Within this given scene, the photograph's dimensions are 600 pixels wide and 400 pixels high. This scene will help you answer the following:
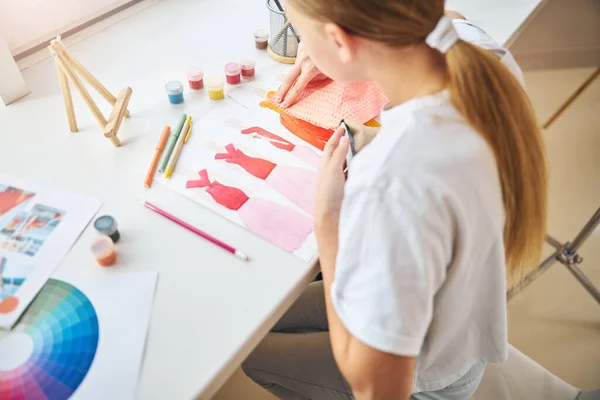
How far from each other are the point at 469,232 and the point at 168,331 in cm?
39

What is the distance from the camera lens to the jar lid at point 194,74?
0.96 metres

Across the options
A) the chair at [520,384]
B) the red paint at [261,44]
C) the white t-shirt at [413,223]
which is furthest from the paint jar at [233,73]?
the chair at [520,384]

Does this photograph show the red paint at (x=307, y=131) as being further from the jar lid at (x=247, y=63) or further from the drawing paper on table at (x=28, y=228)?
the drawing paper on table at (x=28, y=228)

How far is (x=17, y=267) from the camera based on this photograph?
0.68 metres

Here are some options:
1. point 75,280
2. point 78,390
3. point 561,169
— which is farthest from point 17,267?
point 561,169

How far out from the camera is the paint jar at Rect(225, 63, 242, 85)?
975 millimetres

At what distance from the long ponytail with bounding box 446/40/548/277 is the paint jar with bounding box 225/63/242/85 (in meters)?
0.54

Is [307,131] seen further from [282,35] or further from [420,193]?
[420,193]

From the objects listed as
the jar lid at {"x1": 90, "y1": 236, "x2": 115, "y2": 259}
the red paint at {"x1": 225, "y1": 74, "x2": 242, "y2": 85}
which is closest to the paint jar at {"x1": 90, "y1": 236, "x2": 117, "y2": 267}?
the jar lid at {"x1": 90, "y1": 236, "x2": 115, "y2": 259}

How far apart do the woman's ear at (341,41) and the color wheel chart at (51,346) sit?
0.46m

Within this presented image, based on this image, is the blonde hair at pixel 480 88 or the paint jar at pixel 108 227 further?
the paint jar at pixel 108 227

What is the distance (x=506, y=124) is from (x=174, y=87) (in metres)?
0.64

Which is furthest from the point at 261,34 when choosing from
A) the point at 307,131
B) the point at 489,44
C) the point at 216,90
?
the point at 489,44

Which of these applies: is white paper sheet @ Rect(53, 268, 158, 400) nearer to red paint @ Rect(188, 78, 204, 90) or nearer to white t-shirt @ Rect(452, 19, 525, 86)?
red paint @ Rect(188, 78, 204, 90)
